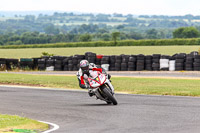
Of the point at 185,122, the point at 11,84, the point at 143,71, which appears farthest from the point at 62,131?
the point at 143,71

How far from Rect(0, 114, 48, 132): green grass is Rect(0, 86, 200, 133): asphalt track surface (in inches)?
19.6

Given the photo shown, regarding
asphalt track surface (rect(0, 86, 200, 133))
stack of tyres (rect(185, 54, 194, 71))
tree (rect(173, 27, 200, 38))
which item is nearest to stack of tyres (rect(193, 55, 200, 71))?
stack of tyres (rect(185, 54, 194, 71))

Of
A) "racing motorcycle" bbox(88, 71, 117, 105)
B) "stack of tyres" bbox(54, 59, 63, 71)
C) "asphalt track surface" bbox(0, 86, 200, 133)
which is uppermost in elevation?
"racing motorcycle" bbox(88, 71, 117, 105)

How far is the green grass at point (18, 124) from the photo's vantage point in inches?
413

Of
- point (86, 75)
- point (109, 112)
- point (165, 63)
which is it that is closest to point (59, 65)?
point (165, 63)

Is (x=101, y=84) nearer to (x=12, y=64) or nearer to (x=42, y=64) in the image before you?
(x=42, y=64)

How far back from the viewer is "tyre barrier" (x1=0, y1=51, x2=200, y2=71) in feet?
107

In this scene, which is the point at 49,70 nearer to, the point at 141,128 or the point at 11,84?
the point at 11,84

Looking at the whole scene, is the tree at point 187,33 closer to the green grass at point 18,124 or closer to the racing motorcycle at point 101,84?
the racing motorcycle at point 101,84

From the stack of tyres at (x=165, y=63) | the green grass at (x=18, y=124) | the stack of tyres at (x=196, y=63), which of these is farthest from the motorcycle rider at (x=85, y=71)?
the stack of tyres at (x=165, y=63)

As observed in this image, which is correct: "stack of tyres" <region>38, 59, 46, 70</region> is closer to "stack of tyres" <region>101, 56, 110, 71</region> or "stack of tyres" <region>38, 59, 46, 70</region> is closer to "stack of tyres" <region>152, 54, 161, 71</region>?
"stack of tyres" <region>101, 56, 110, 71</region>

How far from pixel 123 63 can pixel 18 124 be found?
80.9 ft

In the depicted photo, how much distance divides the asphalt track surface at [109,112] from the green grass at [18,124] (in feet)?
1.63

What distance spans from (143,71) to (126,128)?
2393 cm
